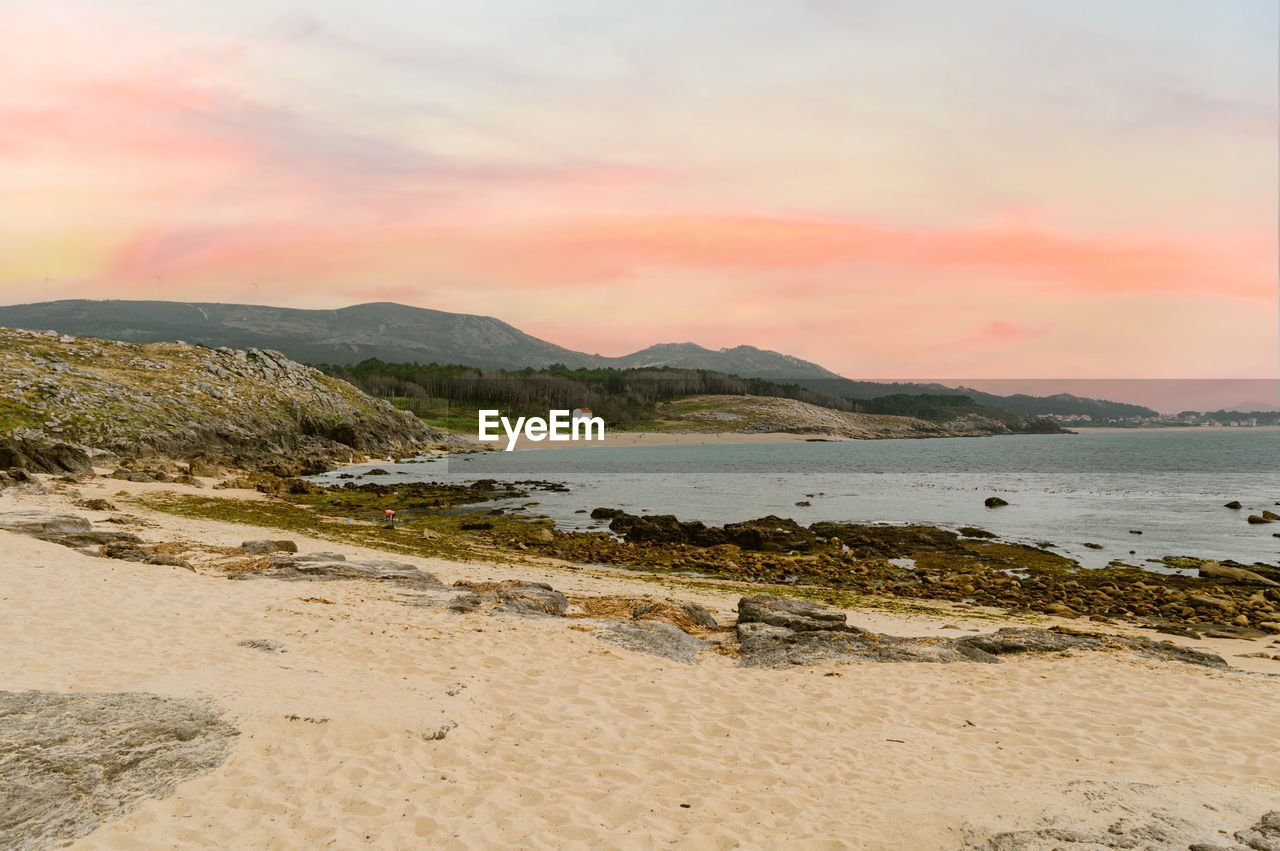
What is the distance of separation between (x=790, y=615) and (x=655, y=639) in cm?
357

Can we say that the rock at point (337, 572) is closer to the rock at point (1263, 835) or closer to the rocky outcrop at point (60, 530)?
the rocky outcrop at point (60, 530)

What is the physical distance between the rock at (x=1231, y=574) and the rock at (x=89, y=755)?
3130cm

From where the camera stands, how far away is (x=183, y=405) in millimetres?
61031

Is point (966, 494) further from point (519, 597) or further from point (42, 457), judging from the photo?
point (42, 457)

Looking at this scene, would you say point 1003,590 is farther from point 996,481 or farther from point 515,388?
point 515,388

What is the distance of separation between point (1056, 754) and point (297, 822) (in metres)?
9.12

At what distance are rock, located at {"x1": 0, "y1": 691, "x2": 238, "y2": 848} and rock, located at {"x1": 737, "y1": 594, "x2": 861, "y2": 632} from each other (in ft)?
34.8

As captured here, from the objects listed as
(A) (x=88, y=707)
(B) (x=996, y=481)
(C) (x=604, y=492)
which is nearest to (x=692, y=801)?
(A) (x=88, y=707)

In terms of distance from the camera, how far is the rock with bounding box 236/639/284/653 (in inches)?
434

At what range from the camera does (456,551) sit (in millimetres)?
A: 26484

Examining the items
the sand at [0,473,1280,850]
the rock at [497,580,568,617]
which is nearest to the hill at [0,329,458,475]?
the rock at [497,580,568,617]

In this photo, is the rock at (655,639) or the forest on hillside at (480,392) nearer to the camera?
the rock at (655,639)

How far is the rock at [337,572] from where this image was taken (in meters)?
16.9

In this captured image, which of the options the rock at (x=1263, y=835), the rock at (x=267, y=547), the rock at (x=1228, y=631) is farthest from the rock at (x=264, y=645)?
the rock at (x=1228, y=631)
